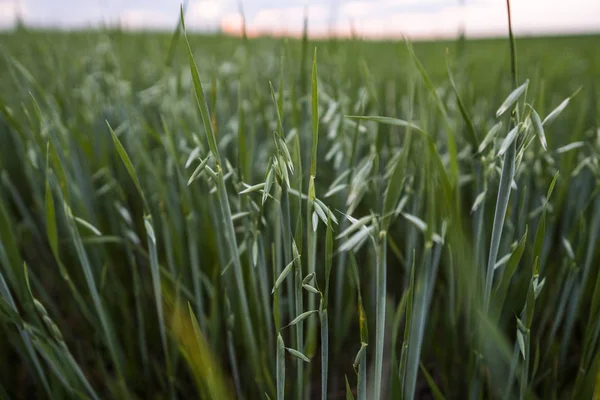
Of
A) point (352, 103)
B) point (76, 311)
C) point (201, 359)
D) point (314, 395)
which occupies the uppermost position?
point (352, 103)

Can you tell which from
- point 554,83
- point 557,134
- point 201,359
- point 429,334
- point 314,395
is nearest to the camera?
point 201,359

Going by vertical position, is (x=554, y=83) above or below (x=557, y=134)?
above

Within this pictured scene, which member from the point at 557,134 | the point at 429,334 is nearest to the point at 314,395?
the point at 429,334

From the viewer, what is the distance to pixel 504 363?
0.54 meters

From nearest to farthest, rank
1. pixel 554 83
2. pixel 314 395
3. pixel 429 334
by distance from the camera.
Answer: pixel 429 334
pixel 314 395
pixel 554 83

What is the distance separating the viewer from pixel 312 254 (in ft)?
1.47

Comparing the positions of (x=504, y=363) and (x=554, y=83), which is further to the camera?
(x=554, y=83)

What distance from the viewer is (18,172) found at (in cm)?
116

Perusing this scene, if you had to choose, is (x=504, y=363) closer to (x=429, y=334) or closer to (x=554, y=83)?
(x=429, y=334)

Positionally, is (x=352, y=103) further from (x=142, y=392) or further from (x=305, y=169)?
(x=142, y=392)

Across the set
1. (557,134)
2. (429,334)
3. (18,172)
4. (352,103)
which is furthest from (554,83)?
(18,172)

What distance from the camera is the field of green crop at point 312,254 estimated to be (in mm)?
413

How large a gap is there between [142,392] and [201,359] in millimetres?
282

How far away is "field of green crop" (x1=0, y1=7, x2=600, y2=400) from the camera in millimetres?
413
